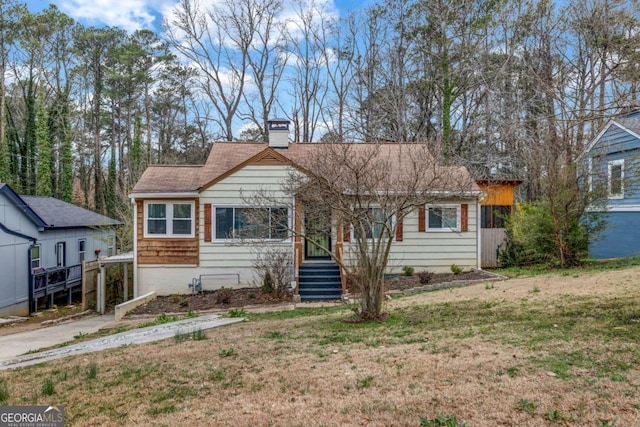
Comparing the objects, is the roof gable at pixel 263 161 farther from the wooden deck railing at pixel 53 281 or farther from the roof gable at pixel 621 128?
the roof gable at pixel 621 128

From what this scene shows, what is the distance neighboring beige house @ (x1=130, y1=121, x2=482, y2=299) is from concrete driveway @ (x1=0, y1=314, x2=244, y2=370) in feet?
8.32

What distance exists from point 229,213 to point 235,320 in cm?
489

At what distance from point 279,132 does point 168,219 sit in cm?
502

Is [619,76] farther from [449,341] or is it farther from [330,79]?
[330,79]

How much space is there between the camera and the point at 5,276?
15.3 meters

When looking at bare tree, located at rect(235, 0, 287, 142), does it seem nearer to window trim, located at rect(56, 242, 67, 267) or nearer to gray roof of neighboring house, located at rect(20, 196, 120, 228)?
gray roof of neighboring house, located at rect(20, 196, 120, 228)

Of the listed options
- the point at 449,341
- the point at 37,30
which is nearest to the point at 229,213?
the point at 449,341

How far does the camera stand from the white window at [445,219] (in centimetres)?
1412

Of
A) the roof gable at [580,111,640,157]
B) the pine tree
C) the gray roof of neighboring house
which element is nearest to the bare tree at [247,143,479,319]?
the roof gable at [580,111,640,157]

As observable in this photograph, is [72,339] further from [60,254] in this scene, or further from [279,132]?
[60,254]

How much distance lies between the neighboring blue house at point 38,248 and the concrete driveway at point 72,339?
196 inches

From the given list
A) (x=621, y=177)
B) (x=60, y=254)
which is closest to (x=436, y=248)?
(x=621, y=177)

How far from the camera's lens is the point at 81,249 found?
68.2ft

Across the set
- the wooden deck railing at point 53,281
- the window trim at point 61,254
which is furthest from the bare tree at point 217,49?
the wooden deck railing at point 53,281
